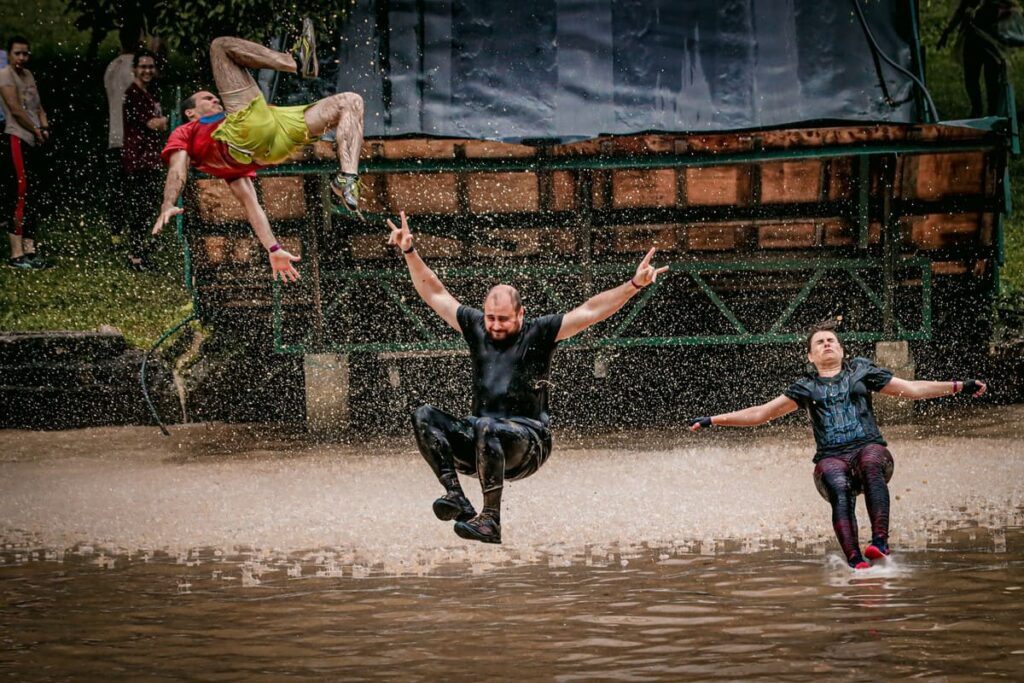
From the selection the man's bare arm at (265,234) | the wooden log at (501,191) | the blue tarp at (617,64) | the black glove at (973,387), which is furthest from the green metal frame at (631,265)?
the black glove at (973,387)

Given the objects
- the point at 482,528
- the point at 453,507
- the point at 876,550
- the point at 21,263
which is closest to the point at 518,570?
the point at 482,528

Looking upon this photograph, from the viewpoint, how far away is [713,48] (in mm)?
14391

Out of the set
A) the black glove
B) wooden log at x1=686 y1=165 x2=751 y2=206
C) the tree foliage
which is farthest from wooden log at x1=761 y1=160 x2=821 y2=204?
the black glove

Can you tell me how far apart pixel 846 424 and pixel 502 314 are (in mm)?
1894

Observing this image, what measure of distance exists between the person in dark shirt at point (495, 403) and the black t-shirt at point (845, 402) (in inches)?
41.4

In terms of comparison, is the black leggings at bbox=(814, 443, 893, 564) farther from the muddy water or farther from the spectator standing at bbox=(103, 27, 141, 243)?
the spectator standing at bbox=(103, 27, 141, 243)

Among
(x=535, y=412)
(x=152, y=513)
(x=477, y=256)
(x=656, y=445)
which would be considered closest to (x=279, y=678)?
(x=535, y=412)

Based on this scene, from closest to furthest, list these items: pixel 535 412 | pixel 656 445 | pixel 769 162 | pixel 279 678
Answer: pixel 279 678 < pixel 535 412 < pixel 656 445 < pixel 769 162

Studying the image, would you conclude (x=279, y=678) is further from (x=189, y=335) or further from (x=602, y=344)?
(x=189, y=335)

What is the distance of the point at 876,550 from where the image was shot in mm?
8625

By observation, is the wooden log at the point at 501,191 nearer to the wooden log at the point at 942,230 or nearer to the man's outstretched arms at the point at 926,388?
the wooden log at the point at 942,230

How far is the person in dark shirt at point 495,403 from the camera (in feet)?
28.3

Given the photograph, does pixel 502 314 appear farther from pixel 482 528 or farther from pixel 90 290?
pixel 90 290

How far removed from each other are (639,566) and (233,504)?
3440 mm
